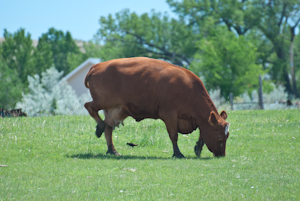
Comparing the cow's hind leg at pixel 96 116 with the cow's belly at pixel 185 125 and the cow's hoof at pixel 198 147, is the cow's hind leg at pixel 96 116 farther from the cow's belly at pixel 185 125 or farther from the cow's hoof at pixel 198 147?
the cow's hoof at pixel 198 147

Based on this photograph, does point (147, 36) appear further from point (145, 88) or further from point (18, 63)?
point (145, 88)

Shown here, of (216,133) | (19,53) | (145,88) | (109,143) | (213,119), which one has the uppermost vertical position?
(19,53)

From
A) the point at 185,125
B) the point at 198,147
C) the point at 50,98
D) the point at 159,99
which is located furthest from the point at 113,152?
the point at 50,98

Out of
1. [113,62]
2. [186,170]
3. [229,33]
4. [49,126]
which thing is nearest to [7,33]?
[229,33]

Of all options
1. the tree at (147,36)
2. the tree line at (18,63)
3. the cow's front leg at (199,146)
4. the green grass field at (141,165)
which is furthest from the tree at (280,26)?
the cow's front leg at (199,146)

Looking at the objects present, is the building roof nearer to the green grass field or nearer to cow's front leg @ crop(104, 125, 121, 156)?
the green grass field

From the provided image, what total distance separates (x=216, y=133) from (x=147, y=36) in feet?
128

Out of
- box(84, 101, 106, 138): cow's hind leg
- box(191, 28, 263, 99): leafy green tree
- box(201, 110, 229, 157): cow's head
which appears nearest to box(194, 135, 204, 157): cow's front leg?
box(201, 110, 229, 157): cow's head

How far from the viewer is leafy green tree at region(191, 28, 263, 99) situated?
3278cm

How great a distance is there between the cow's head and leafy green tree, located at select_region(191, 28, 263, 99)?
80.3ft

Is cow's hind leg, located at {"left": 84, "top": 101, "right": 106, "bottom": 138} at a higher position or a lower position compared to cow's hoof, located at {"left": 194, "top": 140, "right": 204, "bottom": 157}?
higher

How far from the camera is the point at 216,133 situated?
8312 millimetres

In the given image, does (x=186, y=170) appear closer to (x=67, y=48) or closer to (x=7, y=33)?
(x=7, y=33)

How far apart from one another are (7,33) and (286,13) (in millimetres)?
29601
